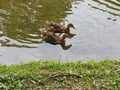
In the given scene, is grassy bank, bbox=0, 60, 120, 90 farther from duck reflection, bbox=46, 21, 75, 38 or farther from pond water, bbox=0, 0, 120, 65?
duck reflection, bbox=46, 21, 75, 38

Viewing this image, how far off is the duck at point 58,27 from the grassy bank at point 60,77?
113 inches

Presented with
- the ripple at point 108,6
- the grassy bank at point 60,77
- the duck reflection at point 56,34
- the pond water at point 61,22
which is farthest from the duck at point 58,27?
the grassy bank at point 60,77

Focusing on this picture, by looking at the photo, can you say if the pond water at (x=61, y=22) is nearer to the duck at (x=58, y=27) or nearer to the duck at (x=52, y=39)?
the duck at (x=52, y=39)

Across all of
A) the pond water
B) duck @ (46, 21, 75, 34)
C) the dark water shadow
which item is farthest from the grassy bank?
duck @ (46, 21, 75, 34)

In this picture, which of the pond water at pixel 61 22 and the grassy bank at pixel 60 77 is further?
the pond water at pixel 61 22

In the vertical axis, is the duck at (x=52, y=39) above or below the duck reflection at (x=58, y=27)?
below

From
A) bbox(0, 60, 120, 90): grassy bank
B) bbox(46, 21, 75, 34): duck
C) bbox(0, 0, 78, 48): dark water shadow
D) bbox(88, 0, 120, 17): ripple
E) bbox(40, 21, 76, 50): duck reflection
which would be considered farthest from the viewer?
bbox(88, 0, 120, 17): ripple

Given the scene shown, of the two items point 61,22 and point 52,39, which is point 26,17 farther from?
point 52,39

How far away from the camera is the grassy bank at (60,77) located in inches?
270

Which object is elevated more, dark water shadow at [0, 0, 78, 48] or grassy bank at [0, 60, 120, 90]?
dark water shadow at [0, 0, 78, 48]

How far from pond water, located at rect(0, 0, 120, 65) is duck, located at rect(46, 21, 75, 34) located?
0.30 metres

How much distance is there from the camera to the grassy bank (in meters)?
6.85

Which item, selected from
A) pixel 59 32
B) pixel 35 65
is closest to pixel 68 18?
pixel 59 32

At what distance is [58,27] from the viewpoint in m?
10.6
